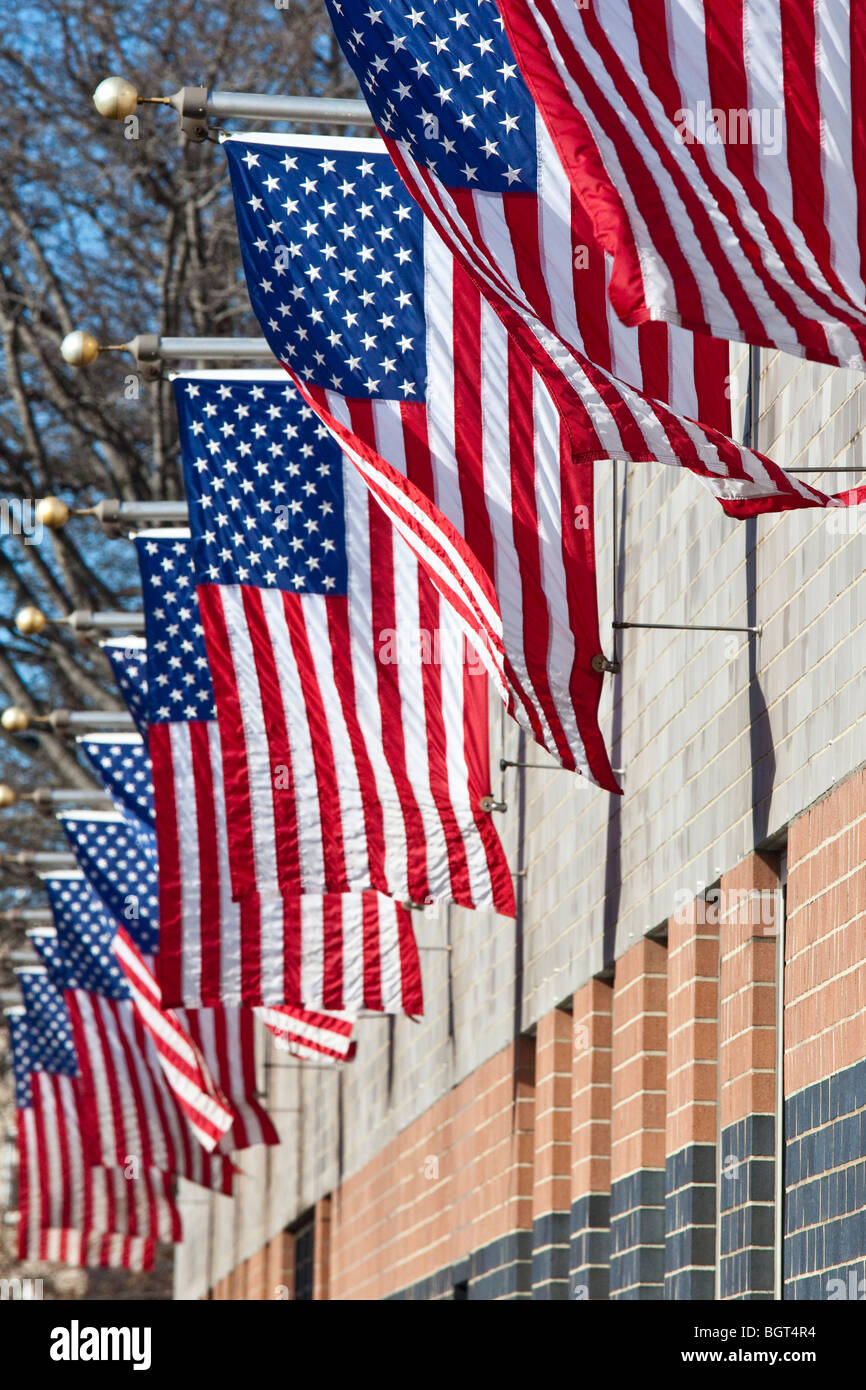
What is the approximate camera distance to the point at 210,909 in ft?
50.8

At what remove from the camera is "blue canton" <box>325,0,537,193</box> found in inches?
352

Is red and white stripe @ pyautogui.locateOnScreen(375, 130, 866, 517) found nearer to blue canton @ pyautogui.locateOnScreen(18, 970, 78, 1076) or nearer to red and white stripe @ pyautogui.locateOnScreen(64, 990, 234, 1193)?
red and white stripe @ pyautogui.locateOnScreen(64, 990, 234, 1193)

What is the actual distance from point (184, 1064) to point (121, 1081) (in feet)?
10.0

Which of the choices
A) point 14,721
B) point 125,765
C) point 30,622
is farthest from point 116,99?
point 14,721

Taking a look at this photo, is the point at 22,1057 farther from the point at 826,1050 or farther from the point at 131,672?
the point at 826,1050

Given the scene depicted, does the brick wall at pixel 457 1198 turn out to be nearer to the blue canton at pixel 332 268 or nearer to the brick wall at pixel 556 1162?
the brick wall at pixel 556 1162

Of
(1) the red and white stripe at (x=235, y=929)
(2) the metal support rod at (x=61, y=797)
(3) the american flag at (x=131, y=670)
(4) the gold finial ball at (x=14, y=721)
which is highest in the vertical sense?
(4) the gold finial ball at (x=14, y=721)

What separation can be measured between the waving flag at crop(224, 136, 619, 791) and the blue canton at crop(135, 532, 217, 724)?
187 inches

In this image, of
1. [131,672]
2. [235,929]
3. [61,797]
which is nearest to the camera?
[235,929]

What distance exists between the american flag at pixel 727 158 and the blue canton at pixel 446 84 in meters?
1.79

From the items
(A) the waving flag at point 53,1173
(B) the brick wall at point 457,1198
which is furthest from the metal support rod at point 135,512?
(A) the waving flag at point 53,1173

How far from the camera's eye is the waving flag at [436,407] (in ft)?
34.1

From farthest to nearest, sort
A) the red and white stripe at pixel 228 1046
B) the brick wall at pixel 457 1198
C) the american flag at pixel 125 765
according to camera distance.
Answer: the red and white stripe at pixel 228 1046
the american flag at pixel 125 765
the brick wall at pixel 457 1198
